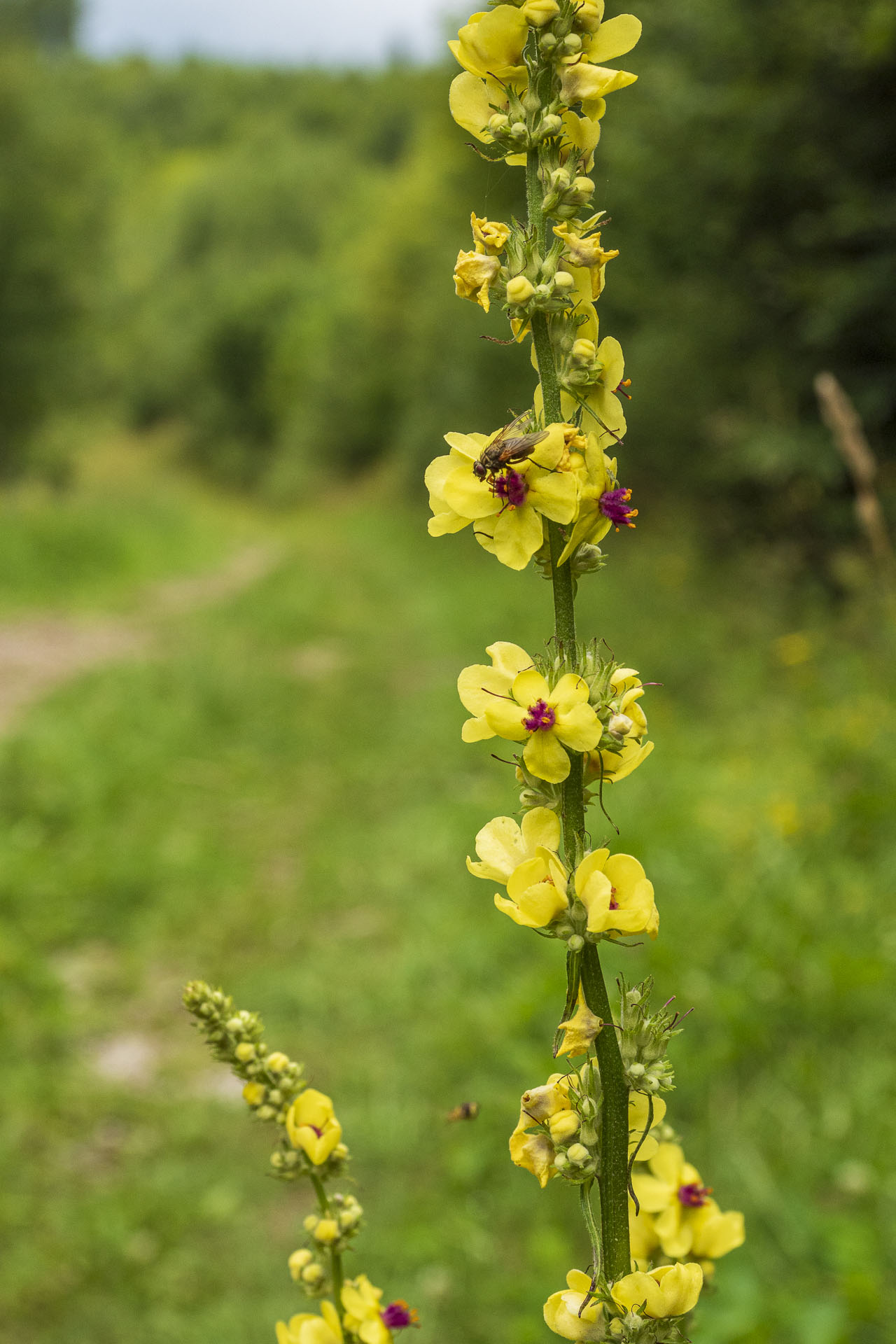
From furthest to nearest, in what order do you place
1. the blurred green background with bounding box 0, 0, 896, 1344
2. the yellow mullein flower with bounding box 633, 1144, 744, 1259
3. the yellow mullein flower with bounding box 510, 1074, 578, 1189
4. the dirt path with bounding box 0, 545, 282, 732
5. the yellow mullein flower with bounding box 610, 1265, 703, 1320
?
the dirt path with bounding box 0, 545, 282, 732
the blurred green background with bounding box 0, 0, 896, 1344
the yellow mullein flower with bounding box 633, 1144, 744, 1259
the yellow mullein flower with bounding box 510, 1074, 578, 1189
the yellow mullein flower with bounding box 610, 1265, 703, 1320

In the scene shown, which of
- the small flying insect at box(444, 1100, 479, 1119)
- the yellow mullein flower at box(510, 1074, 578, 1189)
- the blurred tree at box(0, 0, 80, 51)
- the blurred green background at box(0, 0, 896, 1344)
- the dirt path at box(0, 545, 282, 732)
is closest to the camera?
the yellow mullein flower at box(510, 1074, 578, 1189)

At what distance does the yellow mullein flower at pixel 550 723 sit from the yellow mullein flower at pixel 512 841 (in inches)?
1.7

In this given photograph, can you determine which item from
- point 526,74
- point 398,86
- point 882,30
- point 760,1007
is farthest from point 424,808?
point 398,86

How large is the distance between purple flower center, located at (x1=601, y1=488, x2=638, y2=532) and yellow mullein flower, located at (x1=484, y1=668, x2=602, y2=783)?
0.13 metres

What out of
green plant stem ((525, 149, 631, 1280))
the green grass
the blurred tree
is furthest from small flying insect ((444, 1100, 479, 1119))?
the blurred tree

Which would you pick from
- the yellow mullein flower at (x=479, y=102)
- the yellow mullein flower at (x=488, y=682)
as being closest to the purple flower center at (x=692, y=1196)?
the yellow mullein flower at (x=488, y=682)

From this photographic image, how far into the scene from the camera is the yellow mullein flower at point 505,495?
0.81 m

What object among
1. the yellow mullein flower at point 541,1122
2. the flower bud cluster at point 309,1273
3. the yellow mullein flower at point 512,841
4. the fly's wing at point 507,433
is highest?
the fly's wing at point 507,433

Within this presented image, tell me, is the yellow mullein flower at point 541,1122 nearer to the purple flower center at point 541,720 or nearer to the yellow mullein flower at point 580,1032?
the yellow mullein flower at point 580,1032

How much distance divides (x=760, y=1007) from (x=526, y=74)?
334 centimetres

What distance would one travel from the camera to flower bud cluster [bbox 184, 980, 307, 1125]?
0.88m

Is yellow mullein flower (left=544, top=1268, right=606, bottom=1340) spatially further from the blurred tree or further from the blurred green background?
the blurred tree

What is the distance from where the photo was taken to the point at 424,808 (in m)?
6.41

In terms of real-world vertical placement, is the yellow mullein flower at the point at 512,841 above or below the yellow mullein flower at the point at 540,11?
below
